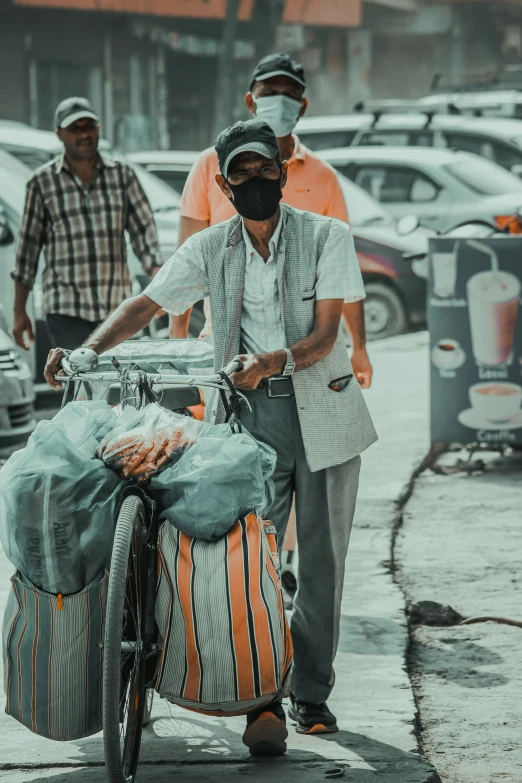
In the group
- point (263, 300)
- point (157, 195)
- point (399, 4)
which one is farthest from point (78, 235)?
point (399, 4)

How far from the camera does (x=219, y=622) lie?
3.35 metres

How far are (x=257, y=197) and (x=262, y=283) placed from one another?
0.84ft

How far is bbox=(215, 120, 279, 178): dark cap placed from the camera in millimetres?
3592

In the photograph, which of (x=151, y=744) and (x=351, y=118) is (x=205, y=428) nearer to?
(x=151, y=744)

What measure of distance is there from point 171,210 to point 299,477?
7452 millimetres

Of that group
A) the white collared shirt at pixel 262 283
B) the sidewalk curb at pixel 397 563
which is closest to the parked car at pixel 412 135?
the sidewalk curb at pixel 397 563

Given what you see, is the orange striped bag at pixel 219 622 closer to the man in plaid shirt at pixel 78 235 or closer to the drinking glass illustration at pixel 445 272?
the man in plaid shirt at pixel 78 235

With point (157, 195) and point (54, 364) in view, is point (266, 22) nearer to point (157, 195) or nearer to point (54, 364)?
point (157, 195)

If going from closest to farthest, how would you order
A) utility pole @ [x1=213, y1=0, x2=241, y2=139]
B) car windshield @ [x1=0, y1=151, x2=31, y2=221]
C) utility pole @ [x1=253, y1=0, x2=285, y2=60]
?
1. car windshield @ [x1=0, y1=151, x2=31, y2=221]
2. utility pole @ [x1=213, y1=0, x2=241, y2=139]
3. utility pole @ [x1=253, y1=0, x2=285, y2=60]

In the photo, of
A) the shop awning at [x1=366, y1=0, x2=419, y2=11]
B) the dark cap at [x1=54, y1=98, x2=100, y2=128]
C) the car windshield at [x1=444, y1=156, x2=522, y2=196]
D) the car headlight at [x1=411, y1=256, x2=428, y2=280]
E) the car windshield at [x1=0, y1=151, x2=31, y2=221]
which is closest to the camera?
the dark cap at [x1=54, y1=98, x2=100, y2=128]

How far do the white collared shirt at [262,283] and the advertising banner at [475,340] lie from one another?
3.54m

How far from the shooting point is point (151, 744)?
12.7ft

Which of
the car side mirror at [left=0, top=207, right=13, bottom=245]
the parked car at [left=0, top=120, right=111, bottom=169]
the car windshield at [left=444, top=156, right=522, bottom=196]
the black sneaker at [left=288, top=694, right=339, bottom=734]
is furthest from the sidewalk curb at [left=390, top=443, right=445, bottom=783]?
the car windshield at [left=444, top=156, right=522, bottom=196]

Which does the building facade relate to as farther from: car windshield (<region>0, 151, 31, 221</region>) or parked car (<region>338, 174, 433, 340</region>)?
car windshield (<region>0, 151, 31, 221</region>)
